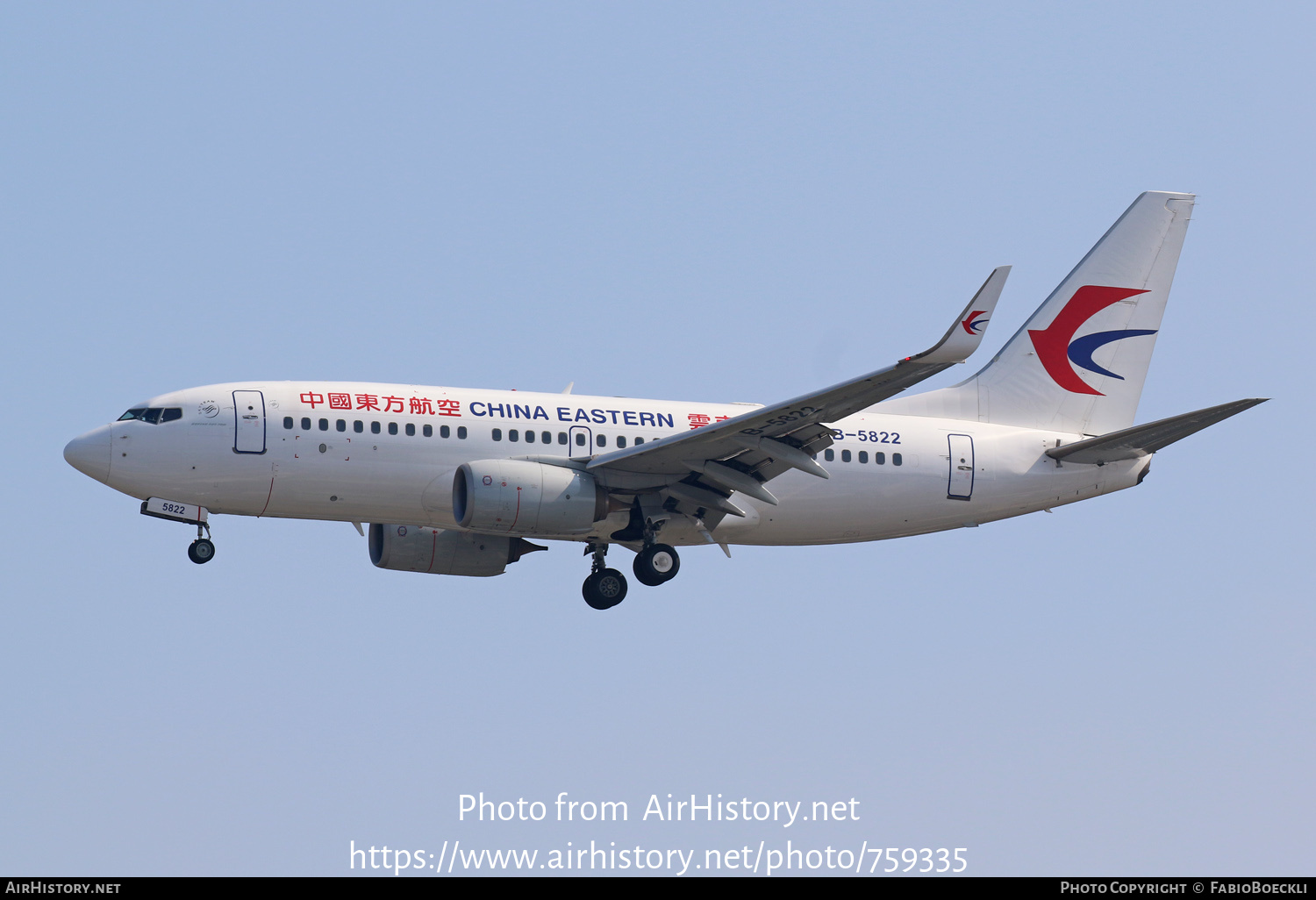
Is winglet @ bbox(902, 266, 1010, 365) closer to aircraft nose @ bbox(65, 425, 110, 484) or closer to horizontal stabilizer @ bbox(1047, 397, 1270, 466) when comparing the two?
horizontal stabilizer @ bbox(1047, 397, 1270, 466)

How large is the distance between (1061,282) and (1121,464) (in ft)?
18.6

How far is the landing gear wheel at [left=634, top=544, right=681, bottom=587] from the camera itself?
35.1 meters

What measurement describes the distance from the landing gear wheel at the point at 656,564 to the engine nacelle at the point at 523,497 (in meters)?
1.88

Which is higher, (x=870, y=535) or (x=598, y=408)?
(x=598, y=408)

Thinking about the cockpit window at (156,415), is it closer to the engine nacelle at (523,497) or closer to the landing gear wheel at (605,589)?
the engine nacelle at (523,497)

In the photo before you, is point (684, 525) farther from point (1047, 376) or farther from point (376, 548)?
point (1047, 376)

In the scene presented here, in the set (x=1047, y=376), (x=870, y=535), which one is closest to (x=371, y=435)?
(x=870, y=535)

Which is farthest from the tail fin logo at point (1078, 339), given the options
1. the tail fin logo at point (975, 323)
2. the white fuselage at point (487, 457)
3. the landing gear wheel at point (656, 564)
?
the tail fin logo at point (975, 323)

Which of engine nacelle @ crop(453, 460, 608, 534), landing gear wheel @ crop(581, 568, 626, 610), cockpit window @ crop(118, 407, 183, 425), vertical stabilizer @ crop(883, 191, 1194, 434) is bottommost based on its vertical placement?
landing gear wheel @ crop(581, 568, 626, 610)

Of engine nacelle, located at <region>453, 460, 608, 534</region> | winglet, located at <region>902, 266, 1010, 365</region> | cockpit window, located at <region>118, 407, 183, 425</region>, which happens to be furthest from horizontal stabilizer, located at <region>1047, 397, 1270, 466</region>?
cockpit window, located at <region>118, 407, 183, 425</region>

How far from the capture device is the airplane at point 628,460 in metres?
33.0

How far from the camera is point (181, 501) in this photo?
33312 millimetres

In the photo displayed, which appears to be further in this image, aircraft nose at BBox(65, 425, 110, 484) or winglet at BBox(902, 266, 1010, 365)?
aircraft nose at BBox(65, 425, 110, 484)

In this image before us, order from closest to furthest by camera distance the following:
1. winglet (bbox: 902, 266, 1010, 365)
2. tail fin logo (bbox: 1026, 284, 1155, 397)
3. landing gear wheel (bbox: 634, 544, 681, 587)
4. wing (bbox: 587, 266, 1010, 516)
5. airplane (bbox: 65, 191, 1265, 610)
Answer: winglet (bbox: 902, 266, 1010, 365), wing (bbox: 587, 266, 1010, 516), airplane (bbox: 65, 191, 1265, 610), landing gear wheel (bbox: 634, 544, 681, 587), tail fin logo (bbox: 1026, 284, 1155, 397)
